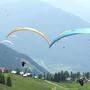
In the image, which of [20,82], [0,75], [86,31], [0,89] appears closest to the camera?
[86,31]

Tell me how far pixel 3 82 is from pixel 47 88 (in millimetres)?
25521

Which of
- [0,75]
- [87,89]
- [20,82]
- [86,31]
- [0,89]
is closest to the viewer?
[86,31]

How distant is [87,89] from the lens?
176 metres

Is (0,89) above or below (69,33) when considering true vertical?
below

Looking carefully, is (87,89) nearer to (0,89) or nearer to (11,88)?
(11,88)

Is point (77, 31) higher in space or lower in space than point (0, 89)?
higher

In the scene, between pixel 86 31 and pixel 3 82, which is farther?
pixel 3 82

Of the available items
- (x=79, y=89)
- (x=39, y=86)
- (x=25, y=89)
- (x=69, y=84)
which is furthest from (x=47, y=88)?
(x=69, y=84)

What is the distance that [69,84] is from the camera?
646 ft

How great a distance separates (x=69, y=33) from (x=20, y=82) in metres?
89.6

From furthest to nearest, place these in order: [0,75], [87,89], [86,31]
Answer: [87,89]
[0,75]
[86,31]

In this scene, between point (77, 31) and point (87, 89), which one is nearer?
point (77, 31)

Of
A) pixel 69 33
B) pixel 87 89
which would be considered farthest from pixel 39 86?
pixel 69 33

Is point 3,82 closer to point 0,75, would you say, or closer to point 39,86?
point 0,75
